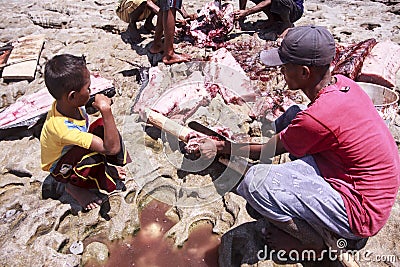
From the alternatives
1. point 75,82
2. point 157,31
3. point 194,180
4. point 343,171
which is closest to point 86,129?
point 75,82

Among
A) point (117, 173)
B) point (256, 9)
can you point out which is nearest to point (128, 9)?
point (256, 9)

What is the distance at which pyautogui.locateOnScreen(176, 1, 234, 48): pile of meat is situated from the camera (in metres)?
4.93

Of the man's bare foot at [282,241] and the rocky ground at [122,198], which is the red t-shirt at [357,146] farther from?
the rocky ground at [122,198]

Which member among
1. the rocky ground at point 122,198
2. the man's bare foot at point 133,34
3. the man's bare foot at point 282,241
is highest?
the man's bare foot at point 282,241

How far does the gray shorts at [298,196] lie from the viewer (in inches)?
86.8

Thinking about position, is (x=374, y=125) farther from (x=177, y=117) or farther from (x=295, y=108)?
(x=177, y=117)

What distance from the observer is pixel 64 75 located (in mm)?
2508

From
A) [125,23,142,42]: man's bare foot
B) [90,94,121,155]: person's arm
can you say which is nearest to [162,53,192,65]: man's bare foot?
[125,23,142,42]: man's bare foot

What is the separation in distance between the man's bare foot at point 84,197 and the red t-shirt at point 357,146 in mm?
1588

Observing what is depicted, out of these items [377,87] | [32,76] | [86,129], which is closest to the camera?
[86,129]

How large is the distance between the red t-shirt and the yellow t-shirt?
1.39m

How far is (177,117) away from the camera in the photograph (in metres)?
3.66

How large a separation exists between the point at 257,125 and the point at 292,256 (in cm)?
147

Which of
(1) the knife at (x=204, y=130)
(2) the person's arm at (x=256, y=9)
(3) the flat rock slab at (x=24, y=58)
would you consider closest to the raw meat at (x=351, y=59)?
(2) the person's arm at (x=256, y=9)
